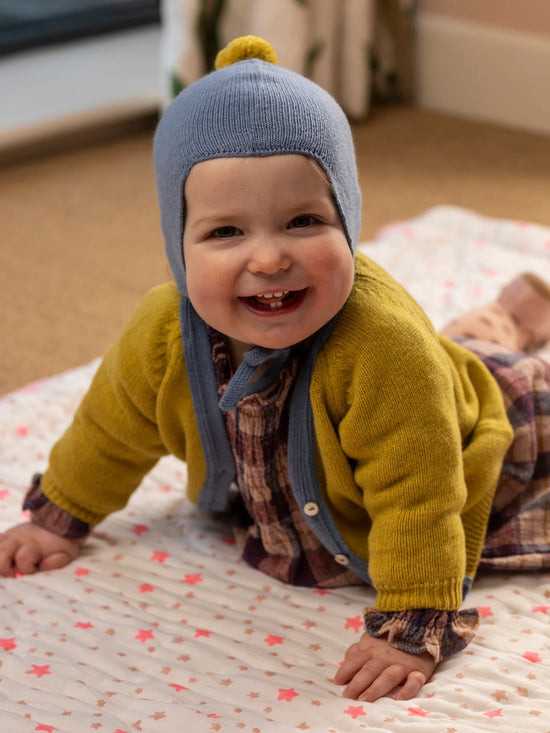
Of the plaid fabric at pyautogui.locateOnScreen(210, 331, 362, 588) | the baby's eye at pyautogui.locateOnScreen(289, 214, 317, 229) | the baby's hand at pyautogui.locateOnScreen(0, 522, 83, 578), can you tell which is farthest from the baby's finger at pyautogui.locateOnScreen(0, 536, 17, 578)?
the baby's eye at pyautogui.locateOnScreen(289, 214, 317, 229)

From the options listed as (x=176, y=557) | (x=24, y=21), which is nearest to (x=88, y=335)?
(x=176, y=557)

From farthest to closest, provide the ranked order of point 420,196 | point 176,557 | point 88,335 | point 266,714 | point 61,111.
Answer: point 61,111 < point 420,196 < point 88,335 < point 176,557 < point 266,714

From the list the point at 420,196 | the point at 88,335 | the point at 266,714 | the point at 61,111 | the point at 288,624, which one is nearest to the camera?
the point at 266,714

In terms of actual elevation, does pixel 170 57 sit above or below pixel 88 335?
above

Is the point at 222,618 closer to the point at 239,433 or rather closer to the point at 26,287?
the point at 239,433

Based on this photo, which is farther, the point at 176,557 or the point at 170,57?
the point at 170,57

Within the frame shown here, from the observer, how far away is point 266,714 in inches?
35.4

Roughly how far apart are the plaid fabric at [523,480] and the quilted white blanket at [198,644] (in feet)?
0.10

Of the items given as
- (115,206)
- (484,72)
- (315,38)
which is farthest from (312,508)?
Result: (484,72)

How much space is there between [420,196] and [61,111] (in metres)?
0.94

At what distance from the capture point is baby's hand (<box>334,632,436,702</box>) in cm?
92

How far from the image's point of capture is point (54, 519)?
1.14m

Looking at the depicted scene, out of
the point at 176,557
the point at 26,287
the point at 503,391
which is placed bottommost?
the point at 26,287

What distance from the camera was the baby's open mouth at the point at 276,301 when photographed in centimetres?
93
